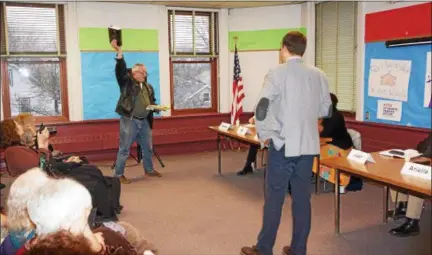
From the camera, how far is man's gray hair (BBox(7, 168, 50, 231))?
156 centimetres

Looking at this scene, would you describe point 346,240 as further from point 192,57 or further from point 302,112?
point 192,57

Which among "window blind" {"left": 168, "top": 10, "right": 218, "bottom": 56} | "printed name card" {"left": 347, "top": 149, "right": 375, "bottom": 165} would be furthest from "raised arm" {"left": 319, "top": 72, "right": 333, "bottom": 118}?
"window blind" {"left": 168, "top": 10, "right": 218, "bottom": 56}

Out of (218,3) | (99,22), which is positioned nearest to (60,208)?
(99,22)

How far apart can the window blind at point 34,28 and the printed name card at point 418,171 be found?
497 cm

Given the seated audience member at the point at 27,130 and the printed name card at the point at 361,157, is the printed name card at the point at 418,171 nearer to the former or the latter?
the printed name card at the point at 361,157

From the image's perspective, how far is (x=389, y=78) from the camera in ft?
16.7

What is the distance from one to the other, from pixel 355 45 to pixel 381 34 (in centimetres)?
65

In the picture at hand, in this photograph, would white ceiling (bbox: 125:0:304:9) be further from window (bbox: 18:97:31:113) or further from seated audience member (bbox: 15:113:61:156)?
seated audience member (bbox: 15:113:61:156)

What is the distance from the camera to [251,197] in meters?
4.39

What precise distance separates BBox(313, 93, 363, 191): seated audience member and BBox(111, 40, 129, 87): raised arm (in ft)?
7.10

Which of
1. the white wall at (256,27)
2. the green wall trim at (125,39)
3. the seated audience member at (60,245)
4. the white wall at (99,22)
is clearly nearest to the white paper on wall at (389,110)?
the white wall at (256,27)

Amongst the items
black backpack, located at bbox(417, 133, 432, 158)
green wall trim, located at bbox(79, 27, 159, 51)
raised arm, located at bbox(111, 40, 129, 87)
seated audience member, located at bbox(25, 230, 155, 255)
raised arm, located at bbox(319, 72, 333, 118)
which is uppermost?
green wall trim, located at bbox(79, 27, 159, 51)

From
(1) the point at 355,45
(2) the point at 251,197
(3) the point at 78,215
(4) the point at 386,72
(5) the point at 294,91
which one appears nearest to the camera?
(3) the point at 78,215

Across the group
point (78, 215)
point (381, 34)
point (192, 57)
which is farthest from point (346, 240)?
point (192, 57)
